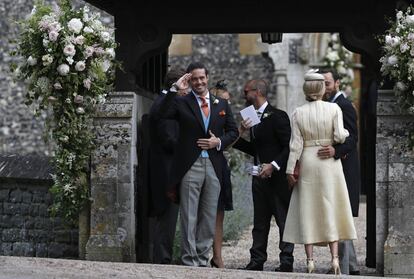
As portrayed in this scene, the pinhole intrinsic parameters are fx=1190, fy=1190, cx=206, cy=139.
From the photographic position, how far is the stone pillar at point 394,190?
10.3 meters

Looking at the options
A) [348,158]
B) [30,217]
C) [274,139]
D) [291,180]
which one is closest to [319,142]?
[291,180]

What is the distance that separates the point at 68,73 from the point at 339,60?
49.3 feet

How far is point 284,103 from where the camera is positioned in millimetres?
25453

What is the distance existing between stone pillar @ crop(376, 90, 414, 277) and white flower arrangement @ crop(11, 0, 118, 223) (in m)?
2.47

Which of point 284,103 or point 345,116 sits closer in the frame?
point 345,116

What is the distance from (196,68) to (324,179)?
1.40 m

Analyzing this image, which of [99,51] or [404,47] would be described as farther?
[99,51]

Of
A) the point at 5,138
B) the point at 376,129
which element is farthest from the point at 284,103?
the point at 376,129

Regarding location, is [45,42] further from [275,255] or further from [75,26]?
[275,255]

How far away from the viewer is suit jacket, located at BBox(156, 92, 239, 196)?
32.5 ft

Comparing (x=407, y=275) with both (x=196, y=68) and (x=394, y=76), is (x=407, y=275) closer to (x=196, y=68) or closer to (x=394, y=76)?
(x=394, y=76)

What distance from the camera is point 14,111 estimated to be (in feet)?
90.6

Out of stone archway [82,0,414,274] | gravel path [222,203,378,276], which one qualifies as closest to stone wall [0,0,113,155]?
gravel path [222,203,378,276]

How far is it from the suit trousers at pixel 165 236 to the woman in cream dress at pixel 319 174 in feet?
4.43
